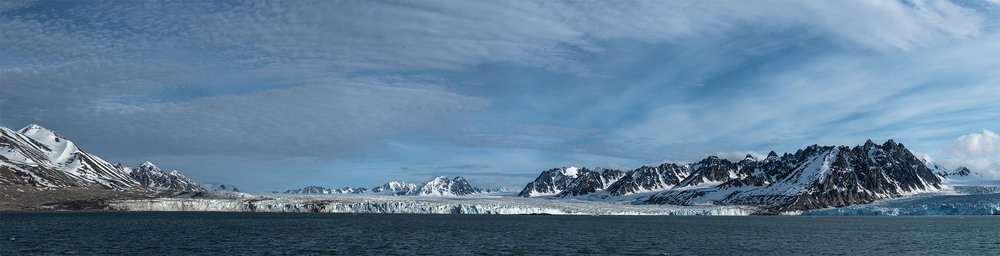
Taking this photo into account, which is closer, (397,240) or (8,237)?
(8,237)

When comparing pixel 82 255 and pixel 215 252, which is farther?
pixel 215 252

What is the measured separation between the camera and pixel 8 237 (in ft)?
296

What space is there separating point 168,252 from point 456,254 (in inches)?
1300

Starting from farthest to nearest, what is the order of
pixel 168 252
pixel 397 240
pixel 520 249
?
pixel 397 240
pixel 520 249
pixel 168 252

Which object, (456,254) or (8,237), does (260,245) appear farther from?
(8,237)

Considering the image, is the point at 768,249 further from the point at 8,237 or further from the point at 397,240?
the point at 8,237

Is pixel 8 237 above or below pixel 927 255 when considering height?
above

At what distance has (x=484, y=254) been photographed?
74625 millimetres

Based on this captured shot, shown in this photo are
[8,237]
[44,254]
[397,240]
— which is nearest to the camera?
[44,254]

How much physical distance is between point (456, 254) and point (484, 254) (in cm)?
336

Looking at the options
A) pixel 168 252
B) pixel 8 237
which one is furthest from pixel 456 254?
pixel 8 237

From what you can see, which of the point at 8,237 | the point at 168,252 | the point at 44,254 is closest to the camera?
the point at 44,254

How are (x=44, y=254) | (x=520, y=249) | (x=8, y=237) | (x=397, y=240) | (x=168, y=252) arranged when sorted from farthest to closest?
(x=397, y=240)
(x=8, y=237)
(x=520, y=249)
(x=168, y=252)
(x=44, y=254)

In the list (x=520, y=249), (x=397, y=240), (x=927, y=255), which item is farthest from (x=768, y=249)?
(x=397, y=240)
